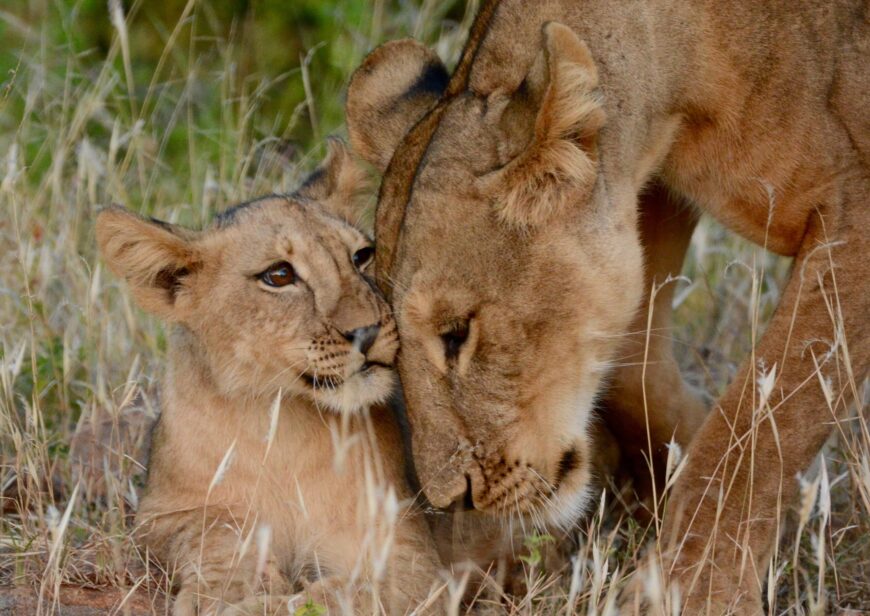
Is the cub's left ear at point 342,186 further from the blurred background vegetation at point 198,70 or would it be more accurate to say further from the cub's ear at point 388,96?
the blurred background vegetation at point 198,70

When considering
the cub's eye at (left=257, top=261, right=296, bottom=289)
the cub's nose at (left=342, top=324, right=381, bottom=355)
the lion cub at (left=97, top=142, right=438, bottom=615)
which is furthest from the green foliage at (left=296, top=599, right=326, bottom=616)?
the cub's eye at (left=257, top=261, right=296, bottom=289)

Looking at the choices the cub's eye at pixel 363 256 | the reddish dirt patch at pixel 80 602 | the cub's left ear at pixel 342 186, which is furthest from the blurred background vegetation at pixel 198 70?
the reddish dirt patch at pixel 80 602

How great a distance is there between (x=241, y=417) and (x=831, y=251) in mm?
1487

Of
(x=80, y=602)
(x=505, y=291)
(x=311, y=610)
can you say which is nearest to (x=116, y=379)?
(x=80, y=602)

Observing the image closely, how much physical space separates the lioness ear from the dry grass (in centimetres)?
55

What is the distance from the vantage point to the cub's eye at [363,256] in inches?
145

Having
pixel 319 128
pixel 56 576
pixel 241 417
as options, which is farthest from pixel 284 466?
pixel 319 128

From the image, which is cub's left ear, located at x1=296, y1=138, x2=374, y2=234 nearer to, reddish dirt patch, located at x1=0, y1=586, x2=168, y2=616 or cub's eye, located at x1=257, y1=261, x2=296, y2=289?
cub's eye, located at x1=257, y1=261, x2=296, y2=289

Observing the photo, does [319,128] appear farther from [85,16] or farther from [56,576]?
[56,576]

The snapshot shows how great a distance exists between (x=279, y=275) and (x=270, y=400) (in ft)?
1.02

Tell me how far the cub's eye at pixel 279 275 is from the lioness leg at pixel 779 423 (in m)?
1.07

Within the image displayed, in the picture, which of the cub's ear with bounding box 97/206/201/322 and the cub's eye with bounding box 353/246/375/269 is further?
the cub's eye with bounding box 353/246/375/269

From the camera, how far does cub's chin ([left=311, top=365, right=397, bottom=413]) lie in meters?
3.37

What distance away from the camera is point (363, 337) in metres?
3.35
